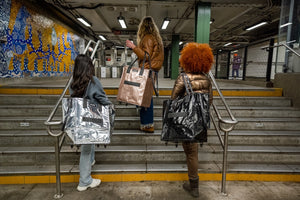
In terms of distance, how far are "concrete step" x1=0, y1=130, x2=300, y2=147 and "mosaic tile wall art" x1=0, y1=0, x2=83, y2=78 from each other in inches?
106

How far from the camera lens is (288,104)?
11.4 feet

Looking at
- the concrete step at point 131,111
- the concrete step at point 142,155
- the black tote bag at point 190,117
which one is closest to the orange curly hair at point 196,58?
the black tote bag at point 190,117

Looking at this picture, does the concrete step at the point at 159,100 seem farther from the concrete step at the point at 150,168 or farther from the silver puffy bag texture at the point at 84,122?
the silver puffy bag texture at the point at 84,122

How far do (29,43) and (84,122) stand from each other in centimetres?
534

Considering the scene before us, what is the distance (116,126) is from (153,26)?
1646 millimetres

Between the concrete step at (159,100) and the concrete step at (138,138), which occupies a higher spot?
the concrete step at (159,100)

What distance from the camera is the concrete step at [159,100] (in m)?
3.26

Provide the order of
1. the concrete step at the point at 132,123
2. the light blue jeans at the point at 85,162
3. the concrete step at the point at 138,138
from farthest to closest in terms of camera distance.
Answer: the concrete step at the point at 132,123 → the concrete step at the point at 138,138 → the light blue jeans at the point at 85,162

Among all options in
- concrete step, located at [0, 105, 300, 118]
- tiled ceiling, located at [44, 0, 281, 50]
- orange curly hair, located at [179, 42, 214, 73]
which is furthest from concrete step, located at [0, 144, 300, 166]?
tiled ceiling, located at [44, 0, 281, 50]

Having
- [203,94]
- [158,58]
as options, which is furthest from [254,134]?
[158,58]

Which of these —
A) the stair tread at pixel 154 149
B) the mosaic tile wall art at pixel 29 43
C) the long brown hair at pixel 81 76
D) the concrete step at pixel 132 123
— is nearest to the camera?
the long brown hair at pixel 81 76

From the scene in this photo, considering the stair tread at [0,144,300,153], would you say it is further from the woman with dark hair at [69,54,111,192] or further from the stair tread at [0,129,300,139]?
the woman with dark hair at [69,54,111,192]

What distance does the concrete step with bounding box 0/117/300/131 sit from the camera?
278 centimetres

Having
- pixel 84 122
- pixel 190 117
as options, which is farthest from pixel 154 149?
pixel 84 122
